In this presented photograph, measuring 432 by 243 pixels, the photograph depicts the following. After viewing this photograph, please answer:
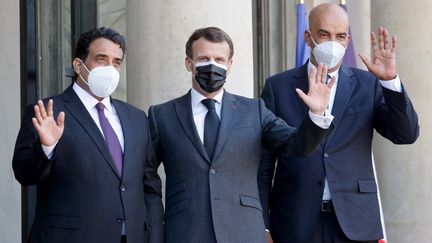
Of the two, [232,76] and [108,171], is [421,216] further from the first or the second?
[108,171]

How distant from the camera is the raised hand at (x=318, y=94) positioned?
4680mm

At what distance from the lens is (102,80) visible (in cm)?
487

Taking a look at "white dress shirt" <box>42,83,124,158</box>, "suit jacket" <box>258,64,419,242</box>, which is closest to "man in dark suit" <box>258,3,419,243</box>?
"suit jacket" <box>258,64,419,242</box>

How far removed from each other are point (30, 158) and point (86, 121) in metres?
0.43

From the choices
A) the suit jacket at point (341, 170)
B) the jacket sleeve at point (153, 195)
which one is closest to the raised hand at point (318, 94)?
the suit jacket at point (341, 170)

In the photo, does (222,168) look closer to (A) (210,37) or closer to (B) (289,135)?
(B) (289,135)

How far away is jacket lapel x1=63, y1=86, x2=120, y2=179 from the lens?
187 inches

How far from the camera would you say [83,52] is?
5.06 metres

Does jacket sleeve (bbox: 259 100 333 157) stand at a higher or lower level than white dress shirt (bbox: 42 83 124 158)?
lower

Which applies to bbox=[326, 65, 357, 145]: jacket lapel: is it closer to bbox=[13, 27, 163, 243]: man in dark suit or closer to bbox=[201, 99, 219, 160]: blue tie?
bbox=[201, 99, 219, 160]: blue tie

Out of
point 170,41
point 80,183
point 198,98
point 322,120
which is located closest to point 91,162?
point 80,183

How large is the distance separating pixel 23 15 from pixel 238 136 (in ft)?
12.1

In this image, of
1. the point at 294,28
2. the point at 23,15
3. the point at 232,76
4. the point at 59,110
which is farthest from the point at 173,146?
the point at 294,28

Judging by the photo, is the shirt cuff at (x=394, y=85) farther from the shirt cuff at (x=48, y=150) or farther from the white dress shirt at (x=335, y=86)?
the shirt cuff at (x=48, y=150)
